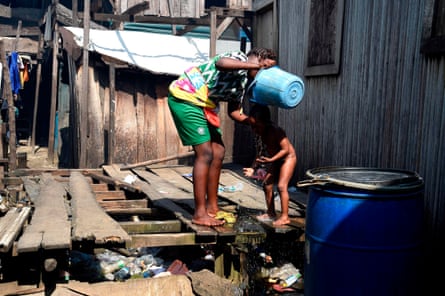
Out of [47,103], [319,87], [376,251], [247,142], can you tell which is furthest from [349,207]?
[47,103]

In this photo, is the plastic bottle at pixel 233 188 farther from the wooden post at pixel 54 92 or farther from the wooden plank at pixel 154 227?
the wooden post at pixel 54 92

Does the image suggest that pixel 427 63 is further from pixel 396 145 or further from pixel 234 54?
pixel 234 54

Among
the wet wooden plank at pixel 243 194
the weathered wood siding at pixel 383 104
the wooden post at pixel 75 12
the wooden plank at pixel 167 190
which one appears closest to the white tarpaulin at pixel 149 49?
the wooden post at pixel 75 12

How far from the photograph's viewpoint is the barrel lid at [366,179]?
9.76 feet

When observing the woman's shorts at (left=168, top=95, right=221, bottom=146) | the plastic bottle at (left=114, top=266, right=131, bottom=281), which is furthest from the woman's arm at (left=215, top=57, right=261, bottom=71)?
the plastic bottle at (left=114, top=266, right=131, bottom=281)

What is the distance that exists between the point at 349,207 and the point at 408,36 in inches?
82.7

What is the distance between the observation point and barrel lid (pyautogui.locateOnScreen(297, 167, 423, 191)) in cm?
297

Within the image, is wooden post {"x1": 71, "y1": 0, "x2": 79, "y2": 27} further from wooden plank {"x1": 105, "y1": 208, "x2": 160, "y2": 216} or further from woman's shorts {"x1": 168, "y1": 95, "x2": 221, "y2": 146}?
woman's shorts {"x1": 168, "y1": 95, "x2": 221, "y2": 146}

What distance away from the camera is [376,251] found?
9.66 feet

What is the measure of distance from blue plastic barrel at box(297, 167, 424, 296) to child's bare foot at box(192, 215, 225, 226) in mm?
1333

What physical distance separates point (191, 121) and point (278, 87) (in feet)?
2.62

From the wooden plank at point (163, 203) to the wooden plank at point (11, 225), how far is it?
4.49ft

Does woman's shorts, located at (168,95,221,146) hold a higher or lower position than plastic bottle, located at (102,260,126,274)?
higher

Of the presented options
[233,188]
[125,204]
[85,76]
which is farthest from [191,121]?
[85,76]
